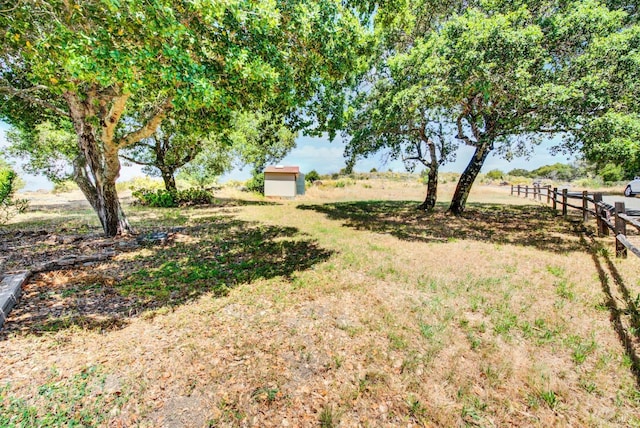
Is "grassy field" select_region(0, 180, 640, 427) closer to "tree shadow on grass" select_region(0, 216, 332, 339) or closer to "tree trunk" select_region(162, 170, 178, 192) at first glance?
"tree shadow on grass" select_region(0, 216, 332, 339)

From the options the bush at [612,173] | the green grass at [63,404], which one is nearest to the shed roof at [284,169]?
the green grass at [63,404]

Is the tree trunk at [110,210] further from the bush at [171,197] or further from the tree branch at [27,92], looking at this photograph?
the bush at [171,197]

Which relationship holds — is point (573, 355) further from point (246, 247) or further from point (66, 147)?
point (66, 147)

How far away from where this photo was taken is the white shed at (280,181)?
78.5 ft

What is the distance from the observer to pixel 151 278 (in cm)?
575

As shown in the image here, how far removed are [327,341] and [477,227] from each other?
9.97 meters

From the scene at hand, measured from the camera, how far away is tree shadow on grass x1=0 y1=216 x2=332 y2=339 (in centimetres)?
420

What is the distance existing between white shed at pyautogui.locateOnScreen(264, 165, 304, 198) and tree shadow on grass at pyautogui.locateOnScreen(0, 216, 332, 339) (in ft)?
48.8

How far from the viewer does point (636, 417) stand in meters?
2.62

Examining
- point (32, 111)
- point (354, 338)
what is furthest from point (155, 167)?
point (354, 338)

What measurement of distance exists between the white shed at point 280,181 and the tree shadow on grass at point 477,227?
10222 millimetres

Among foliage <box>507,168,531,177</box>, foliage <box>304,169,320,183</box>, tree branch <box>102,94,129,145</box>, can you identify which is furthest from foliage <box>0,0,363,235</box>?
foliage <box>507,168,531,177</box>

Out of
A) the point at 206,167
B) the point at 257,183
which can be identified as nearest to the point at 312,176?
the point at 257,183

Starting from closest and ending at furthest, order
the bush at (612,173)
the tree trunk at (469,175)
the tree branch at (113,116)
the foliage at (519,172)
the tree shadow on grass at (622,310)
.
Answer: the tree shadow on grass at (622,310)
the tree branch at (113,116)
the tree trunk at (469,175)
the bush at (612,173)
the foliage at (519,172)
